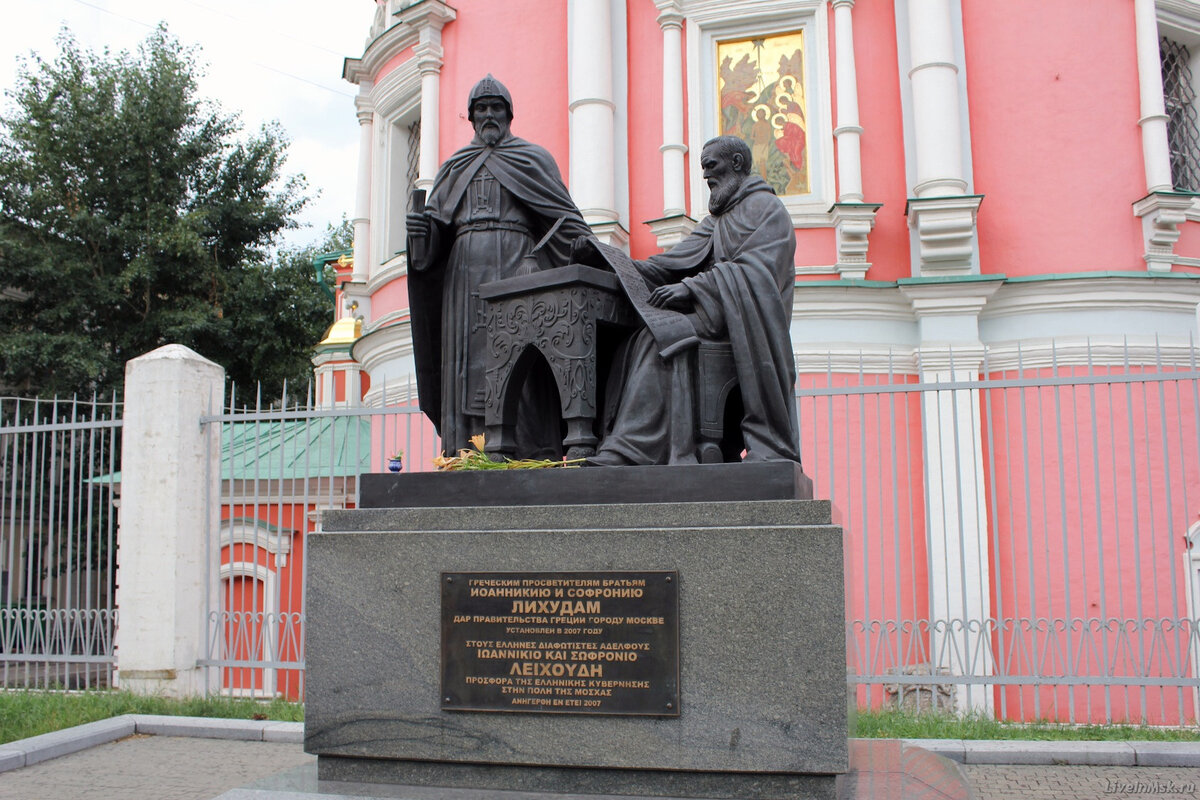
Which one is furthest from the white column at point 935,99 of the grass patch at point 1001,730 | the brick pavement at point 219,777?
the brick pavement at point 219,777

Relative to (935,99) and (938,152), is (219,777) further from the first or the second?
(935,99)

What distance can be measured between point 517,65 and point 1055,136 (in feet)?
18.5

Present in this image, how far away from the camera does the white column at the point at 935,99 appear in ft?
33.8

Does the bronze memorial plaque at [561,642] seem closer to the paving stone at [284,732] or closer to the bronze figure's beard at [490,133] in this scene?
the bronze figure's beard at [490,133]

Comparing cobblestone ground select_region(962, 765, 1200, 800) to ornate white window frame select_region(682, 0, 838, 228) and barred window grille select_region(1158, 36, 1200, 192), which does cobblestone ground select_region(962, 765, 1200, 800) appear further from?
barred window grille select_region(1158, 36, 1200, 192)

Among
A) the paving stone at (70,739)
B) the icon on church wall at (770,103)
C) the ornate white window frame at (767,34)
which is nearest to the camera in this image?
the paving stone at (70,739)

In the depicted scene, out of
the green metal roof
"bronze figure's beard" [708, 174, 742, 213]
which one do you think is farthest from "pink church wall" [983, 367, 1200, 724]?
the green metal roof

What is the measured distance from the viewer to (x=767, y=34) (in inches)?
444

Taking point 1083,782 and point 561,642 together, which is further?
point 1083,782

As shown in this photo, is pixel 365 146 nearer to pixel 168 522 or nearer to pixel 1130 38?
pixel 168 522

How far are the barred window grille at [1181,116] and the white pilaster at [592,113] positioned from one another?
5.62 meters

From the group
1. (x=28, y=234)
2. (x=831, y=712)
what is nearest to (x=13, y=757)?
(x=831, y=712)

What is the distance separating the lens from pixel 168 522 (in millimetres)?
8453


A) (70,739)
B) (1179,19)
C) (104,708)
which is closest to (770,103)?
(1179,19)
